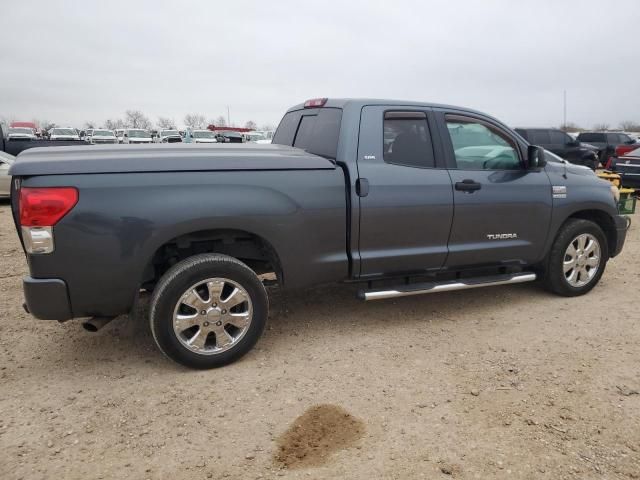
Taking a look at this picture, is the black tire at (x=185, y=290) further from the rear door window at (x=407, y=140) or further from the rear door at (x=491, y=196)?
the rear door at (x=491, y=196)

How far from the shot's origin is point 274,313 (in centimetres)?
456

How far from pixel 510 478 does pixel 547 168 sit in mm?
3218

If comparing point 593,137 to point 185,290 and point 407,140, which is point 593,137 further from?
point 185,290

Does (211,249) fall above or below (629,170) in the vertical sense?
below

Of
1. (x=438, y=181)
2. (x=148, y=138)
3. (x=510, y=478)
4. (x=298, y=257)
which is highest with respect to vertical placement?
(x=148, y=138)


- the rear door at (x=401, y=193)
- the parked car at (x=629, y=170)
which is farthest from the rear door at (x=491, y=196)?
the parked car at (x=629, y=170)

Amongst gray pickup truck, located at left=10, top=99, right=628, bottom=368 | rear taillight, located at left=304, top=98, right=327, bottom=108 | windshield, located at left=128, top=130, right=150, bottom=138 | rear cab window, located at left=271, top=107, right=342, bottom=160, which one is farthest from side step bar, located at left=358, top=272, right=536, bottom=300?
windshield, located at left=128, top=130, right=150, bottom=138

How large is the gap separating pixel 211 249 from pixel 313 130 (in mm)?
1500

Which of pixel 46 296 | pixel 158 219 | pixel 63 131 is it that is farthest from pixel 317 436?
pixel 63 131

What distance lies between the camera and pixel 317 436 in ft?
9.05

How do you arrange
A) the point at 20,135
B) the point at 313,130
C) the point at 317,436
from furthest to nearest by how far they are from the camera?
the point at 20,135 < the point at 313,130 < the point at 317,436

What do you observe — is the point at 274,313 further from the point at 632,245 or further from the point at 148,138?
the point at 148,138

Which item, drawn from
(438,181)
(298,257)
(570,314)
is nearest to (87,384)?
(298,257)

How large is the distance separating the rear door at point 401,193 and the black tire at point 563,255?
4.38 feet
